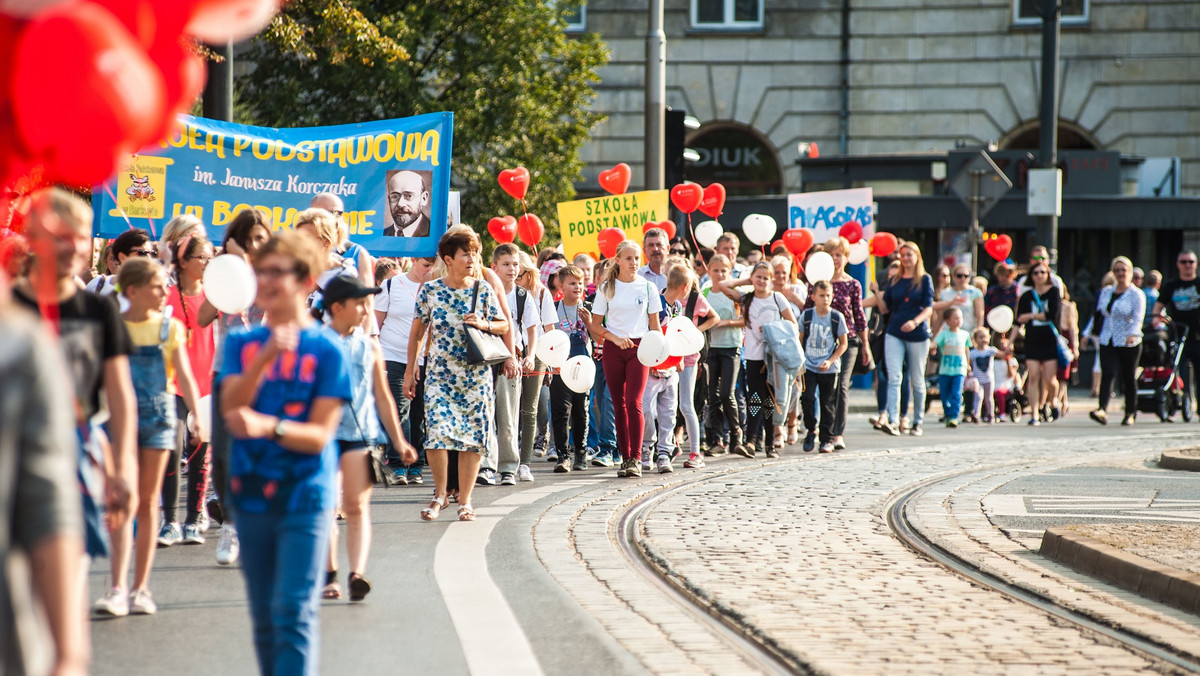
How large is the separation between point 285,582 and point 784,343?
8.90 meters

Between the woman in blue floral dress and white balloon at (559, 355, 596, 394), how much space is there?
2750 mm

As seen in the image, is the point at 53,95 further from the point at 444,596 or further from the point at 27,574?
the point at 444,596

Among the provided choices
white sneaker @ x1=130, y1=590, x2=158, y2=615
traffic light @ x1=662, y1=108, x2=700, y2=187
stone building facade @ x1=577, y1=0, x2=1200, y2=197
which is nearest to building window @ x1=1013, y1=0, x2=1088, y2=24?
stone building facade @ x1=577, y1=0, x2=1200, y2=197

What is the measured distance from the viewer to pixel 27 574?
2770 mm

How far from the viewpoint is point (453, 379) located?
8914 mm

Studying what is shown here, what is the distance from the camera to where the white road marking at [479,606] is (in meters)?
5.37

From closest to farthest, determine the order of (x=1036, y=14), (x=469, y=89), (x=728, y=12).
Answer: (x=469, y=89) → (x=1036, y=14) → (x=728, y=12)

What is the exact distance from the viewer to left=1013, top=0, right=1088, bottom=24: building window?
103 ft

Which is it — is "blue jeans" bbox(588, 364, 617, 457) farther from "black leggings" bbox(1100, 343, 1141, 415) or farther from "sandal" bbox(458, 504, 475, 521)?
"black leggings" bbox(1100, 343, 1141, 415)

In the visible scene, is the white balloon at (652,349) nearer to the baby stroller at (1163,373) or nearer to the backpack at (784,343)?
the backpack at (784,343)

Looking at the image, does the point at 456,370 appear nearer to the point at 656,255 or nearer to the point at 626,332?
the point at 626,332

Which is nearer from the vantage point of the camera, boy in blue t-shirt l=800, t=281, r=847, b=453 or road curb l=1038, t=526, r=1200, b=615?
road curb l=1038, t=526, r=1200, b=615

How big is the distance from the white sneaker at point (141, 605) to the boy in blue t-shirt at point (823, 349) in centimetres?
824

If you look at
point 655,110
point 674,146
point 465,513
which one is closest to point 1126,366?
point 674,146
